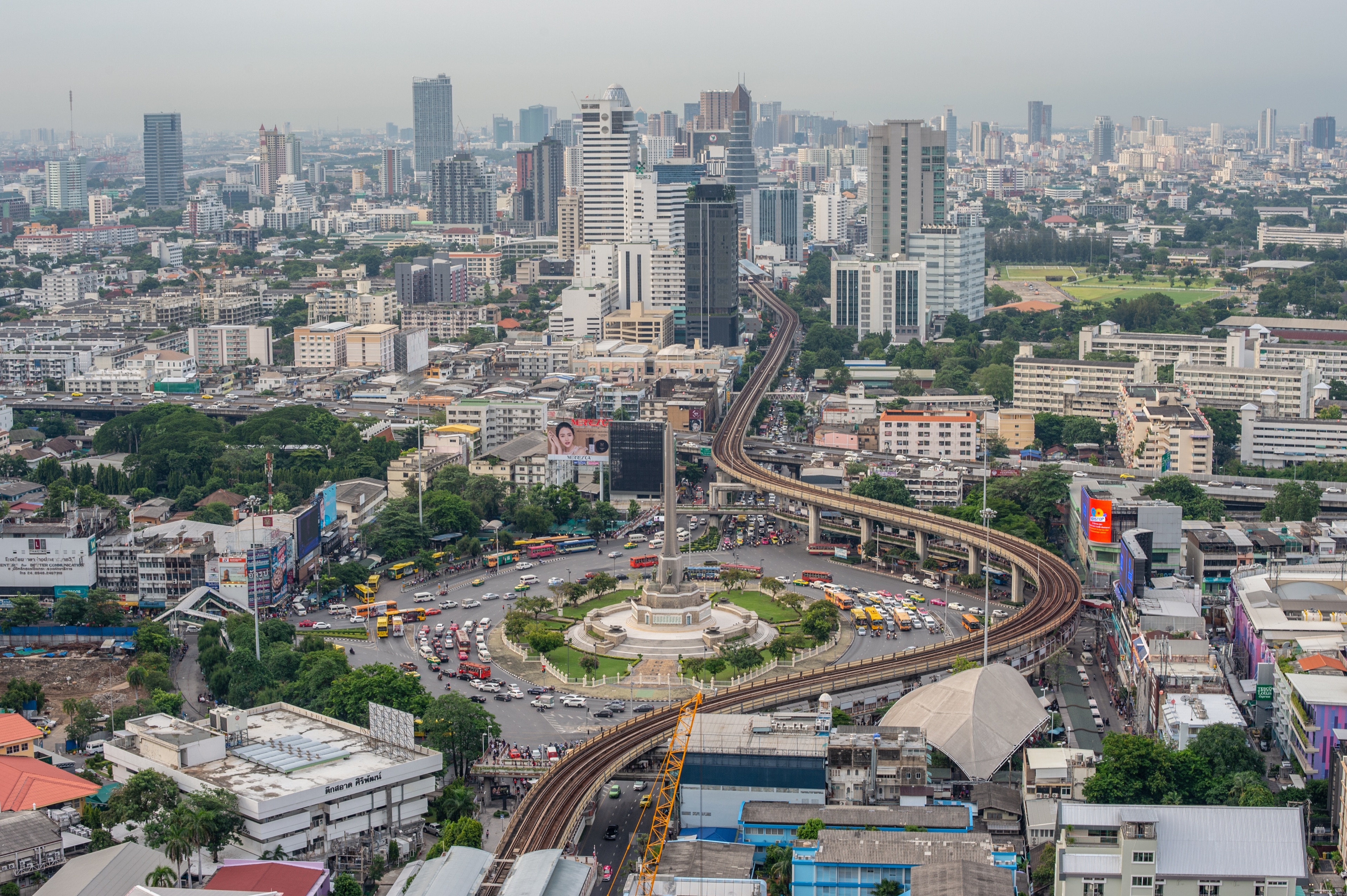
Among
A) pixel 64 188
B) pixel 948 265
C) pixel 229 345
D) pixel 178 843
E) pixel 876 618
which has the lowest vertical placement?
pixel 876 618

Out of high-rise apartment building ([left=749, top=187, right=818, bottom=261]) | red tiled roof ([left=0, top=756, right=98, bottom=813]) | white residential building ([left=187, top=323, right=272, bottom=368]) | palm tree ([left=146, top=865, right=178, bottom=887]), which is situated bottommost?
palm tree ([left=146, top=865, right=178, bottom=887])

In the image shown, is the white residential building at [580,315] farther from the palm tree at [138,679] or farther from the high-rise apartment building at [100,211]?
the high-rise apartment building at [100,211]

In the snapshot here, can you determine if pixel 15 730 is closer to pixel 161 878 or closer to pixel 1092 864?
pixel 161 878

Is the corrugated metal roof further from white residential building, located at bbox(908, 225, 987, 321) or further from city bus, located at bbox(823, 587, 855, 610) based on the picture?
white residential building, located at bbox(908, 225, 987, 321)

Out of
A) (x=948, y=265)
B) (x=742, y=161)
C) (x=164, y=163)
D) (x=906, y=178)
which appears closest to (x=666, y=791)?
(x=948, y=265)

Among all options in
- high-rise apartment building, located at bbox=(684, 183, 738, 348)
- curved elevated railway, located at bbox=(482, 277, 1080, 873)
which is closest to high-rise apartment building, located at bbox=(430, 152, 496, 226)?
high-rise apartment building, located at bbox=(684, 183, 738, 348)

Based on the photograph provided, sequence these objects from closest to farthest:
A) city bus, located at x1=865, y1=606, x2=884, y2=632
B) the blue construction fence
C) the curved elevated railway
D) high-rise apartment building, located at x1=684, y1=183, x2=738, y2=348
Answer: the curved elevated railway < the blue construction fence < city bus, located at x1=865, y1=606, x2=884, y2=632 < high-rise apartment building, located at x1=684, y1=183, x2=738, y2=348
